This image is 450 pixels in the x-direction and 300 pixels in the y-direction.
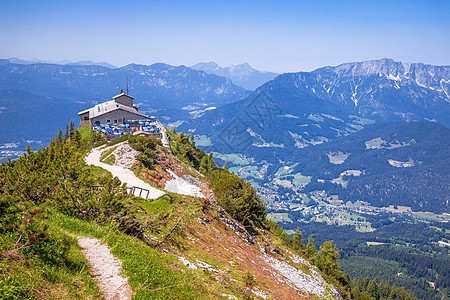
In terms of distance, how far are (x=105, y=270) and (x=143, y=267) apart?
1.10 m

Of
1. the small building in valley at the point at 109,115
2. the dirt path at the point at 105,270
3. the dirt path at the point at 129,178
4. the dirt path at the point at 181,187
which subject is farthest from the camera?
the small building in valley at the point at 109,115

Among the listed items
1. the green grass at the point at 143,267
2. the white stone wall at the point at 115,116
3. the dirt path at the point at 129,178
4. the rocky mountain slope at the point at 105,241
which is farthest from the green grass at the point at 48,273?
the white stone wall at the point at 115,116

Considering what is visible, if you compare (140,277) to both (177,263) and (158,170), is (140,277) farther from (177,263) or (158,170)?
(158,170)

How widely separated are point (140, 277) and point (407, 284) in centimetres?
16379

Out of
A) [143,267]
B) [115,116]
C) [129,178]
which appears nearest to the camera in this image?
[143,267]

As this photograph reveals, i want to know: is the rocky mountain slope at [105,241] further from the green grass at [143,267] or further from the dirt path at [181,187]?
the dirt path at [181,187]

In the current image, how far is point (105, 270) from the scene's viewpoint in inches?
329

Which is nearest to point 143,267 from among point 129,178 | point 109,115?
point 129,178

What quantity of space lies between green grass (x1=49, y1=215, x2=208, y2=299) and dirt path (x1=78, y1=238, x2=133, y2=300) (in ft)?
0.62

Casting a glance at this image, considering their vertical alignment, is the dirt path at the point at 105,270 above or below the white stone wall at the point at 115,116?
below

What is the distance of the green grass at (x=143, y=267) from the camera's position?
8117 millimetres

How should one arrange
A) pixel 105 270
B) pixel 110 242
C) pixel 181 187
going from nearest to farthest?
pixel 105 270 < pixel 110 242 < pixel 181 187

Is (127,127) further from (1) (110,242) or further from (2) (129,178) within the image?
(1) (110,242)

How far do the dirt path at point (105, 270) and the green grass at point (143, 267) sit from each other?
188 millimetres
